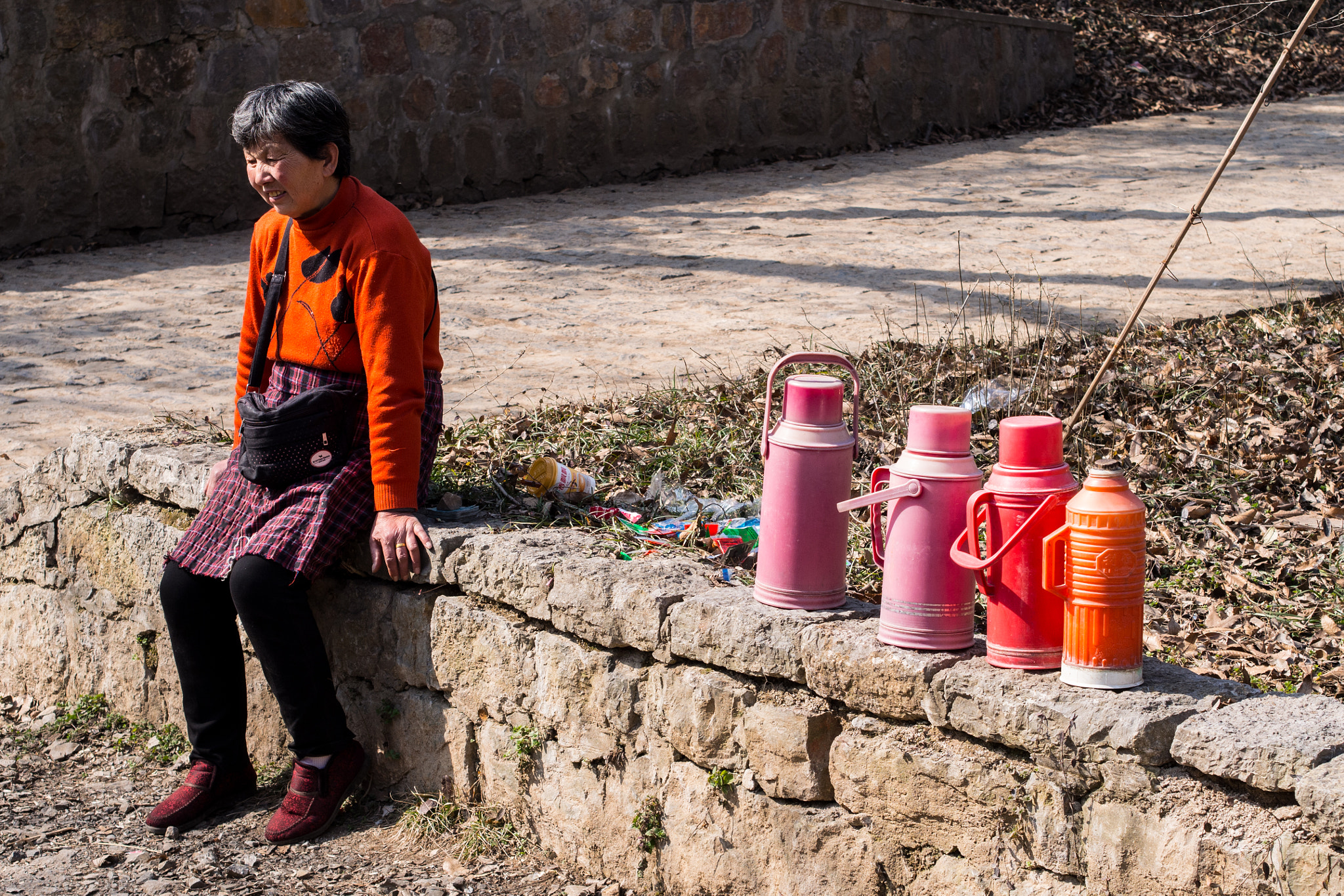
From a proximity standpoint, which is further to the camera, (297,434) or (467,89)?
(467,89)

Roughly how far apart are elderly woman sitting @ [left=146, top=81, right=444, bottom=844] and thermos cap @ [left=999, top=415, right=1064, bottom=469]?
137 cm

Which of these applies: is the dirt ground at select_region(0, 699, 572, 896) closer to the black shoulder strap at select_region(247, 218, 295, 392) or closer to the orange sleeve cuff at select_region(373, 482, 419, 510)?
the orange sleeve cuff at select_region(373, 482, 419, 510)

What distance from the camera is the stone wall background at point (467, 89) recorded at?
716 centimetres

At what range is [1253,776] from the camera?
6.07 ft

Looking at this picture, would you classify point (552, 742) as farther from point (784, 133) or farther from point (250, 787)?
point (784, 133)

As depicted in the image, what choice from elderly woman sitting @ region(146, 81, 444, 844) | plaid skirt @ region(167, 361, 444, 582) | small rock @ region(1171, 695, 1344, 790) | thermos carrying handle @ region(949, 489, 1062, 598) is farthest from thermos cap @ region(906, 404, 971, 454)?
plaid skirt @ region(167, 361, 444, 582)

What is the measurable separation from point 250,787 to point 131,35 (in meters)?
5.43

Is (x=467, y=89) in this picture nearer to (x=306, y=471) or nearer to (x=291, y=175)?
(x=291, y=175)

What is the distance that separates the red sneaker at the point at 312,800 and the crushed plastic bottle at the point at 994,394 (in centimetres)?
210

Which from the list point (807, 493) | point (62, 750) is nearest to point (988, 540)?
point (807, 493)

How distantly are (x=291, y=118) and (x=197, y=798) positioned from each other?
1.66m

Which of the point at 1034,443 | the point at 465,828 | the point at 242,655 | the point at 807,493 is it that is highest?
the point at 1034,443

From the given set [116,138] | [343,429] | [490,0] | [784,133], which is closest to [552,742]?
[343,429]

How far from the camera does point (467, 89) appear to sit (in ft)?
27.5
